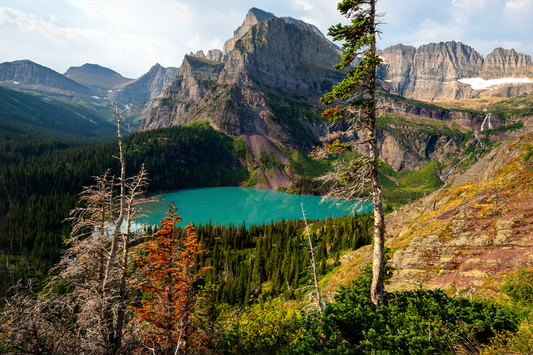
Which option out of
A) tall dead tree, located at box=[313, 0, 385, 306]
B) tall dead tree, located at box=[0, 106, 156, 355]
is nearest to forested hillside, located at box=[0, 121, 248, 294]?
tall dead tree, located at box=[0, 106, 156, 355]

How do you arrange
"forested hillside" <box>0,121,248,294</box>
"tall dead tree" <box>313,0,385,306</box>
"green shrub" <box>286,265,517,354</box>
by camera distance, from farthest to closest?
1. "forested hillside" <box>0,121,248,294</box>
2. "tall dead tree" <box>313,0,385,306</box>
3. "green shrub" <box>286,265,517,354</box>

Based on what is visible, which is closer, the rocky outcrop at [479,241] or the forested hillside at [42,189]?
the rocky outcrop at [479,241]

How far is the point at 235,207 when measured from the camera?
495 ft

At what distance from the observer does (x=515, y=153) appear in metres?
23.0

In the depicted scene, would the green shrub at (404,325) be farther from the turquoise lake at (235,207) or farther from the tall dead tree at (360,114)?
the turquoise lake at (235,207)

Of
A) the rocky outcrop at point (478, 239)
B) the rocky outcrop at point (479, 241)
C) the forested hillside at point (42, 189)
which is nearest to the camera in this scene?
the rocky outcrop at point (479, 241)

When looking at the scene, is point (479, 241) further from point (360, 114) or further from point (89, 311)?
point (89, 311)

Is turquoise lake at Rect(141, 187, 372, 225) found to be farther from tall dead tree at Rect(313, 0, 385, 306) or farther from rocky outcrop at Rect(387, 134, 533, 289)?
tall dead tree at Rect(313, 0, 385, 306)

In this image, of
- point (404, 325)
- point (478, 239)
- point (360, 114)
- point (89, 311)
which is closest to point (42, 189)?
point (89, 311)

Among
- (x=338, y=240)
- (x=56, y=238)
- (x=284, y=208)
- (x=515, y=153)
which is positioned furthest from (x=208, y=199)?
(x=515, y=153)

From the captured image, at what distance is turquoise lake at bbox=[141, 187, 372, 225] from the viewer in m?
127

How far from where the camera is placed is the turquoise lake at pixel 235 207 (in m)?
127

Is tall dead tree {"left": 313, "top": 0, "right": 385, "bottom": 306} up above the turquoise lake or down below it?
above

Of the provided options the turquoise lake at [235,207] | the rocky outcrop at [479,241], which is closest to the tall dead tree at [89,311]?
the rocky outcrop at [479,241]
